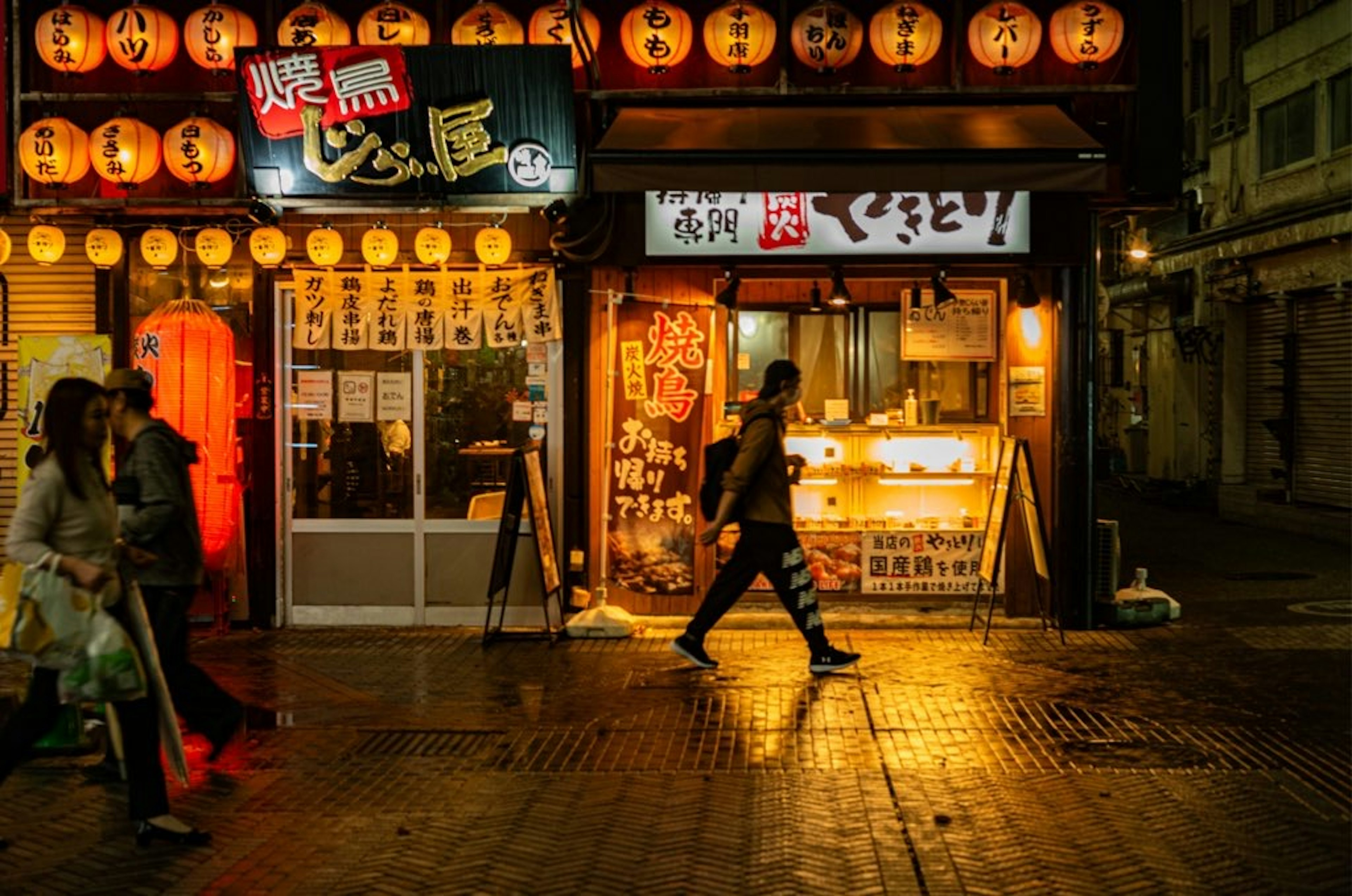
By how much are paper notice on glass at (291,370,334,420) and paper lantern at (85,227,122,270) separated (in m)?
1.84

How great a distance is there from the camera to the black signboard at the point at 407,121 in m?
11.5

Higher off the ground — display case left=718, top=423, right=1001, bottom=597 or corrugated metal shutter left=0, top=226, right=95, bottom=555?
corrugated metal shutter left=0, top=226, right=95, bottom=555

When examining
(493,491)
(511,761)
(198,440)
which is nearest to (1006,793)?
(511,761)

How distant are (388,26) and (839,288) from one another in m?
4.46

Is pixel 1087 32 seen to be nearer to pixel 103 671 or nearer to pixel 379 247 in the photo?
pixel 379 247

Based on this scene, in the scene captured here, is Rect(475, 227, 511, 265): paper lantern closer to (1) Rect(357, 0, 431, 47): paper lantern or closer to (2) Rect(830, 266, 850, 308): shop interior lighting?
(1) Rect(357, 0, 431, 47): paper lantern

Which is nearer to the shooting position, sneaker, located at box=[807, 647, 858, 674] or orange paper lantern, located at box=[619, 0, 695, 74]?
sneaker, located at box=[807, 647, 858, 674]

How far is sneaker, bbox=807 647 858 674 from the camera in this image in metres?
10.4

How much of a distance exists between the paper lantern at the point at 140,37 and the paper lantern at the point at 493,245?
3.22 m

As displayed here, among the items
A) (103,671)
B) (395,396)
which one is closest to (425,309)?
(395,396)

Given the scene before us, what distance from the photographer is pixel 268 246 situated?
1192 cm

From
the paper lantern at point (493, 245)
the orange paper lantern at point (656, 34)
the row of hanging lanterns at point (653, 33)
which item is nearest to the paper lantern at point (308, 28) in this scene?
the row of hanging lanterns at point (653, 33)

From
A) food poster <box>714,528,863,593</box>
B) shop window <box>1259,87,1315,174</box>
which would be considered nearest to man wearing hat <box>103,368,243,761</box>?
food poster <box>714,528,863,593</box>

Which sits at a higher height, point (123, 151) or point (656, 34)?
point (656, 34)
